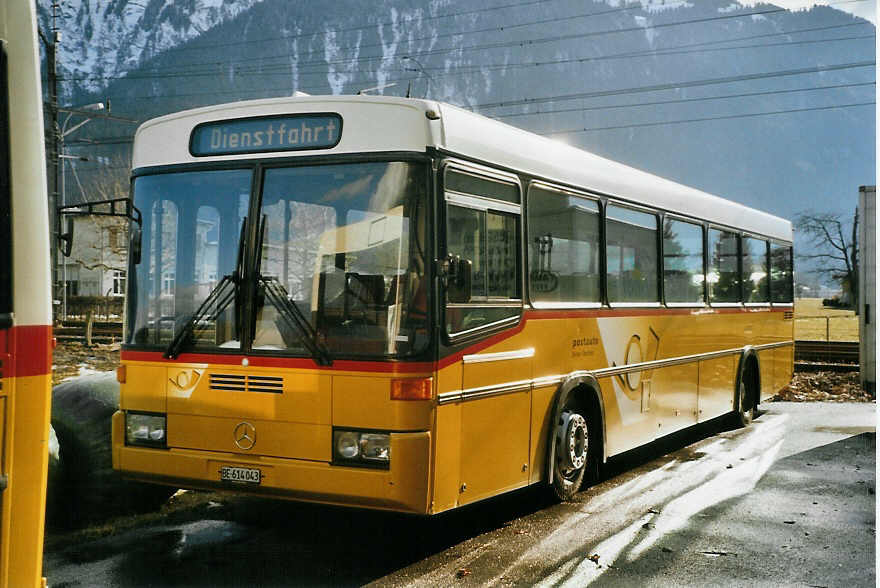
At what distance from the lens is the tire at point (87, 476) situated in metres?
7.70

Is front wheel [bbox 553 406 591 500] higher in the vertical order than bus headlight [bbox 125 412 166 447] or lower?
lower

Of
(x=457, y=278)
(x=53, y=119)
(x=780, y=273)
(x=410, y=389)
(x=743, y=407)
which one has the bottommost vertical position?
(x=743, y=407)

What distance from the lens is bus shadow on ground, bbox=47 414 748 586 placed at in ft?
21.0

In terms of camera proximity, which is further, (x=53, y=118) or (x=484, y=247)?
(x=53, y=118)

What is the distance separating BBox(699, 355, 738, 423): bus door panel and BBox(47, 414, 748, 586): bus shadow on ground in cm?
405

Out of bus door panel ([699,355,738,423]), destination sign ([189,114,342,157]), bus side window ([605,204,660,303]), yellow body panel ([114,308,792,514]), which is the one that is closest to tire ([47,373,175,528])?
yellow body panel ([114,308,792,514])

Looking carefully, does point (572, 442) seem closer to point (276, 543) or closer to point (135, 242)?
point (276, 543)

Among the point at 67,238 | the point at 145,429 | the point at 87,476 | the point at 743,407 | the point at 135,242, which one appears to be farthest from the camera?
the point at 743,407

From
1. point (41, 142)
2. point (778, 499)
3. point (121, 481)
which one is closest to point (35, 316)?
point (41, 142)

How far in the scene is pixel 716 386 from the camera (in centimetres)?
1285

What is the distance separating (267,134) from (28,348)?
307cm

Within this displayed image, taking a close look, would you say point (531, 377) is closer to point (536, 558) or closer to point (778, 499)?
point (536, 558)

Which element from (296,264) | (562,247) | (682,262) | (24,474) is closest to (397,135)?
(296,264)

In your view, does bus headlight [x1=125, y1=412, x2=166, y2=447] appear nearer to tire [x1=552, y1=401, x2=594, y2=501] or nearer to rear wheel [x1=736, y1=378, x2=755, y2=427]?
tire [x1=552, y1=401, x2=594, y2=501]
